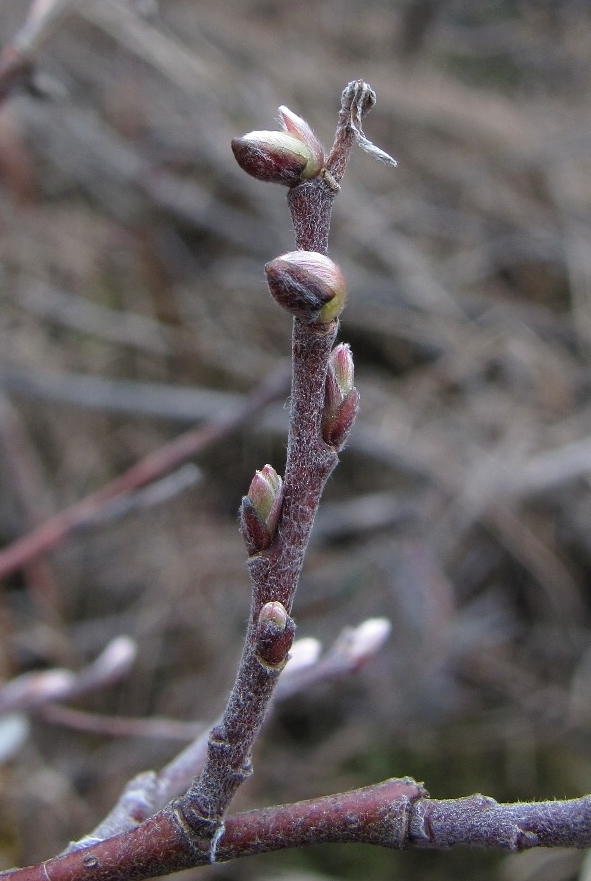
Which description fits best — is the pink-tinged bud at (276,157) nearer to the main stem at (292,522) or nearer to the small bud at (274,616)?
the main stem at (292,522)

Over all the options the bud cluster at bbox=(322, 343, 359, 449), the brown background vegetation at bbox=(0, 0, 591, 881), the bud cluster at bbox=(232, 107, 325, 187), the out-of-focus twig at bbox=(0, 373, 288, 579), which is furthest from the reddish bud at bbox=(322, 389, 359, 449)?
the brown background vegetation at bbox=(0, 0, 591, 881)

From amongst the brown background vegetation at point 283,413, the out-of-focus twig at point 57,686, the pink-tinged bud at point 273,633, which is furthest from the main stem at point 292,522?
the brown background vegetation at point 283,413

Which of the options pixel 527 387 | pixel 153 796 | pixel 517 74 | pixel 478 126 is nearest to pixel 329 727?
pixel 527 387

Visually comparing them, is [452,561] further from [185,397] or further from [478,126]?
[478,126]

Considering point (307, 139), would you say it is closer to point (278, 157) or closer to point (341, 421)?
point (278, 157)

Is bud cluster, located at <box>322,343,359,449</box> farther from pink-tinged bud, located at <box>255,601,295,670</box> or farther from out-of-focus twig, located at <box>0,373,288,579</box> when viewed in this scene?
out-of-focus twig, located at <box>0,373,288,579</box>
